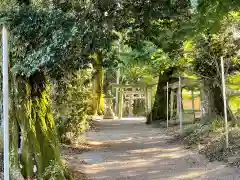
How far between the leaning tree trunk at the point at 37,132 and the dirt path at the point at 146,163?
1549 mm

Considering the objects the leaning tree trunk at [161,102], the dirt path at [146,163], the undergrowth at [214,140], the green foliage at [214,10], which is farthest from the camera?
the leaning tree trunk at [161,102]

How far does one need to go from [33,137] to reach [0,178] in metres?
1.10

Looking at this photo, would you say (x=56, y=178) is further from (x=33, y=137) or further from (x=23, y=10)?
(x=23, y=10)

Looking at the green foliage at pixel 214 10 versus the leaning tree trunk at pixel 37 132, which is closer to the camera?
the green foliage at pixel 214 10

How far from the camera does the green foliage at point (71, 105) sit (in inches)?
548

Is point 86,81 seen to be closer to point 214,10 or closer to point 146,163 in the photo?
point 146,163

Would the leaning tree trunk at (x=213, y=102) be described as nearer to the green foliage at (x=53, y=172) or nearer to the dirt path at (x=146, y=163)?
the dirt path at (x=146, y=163)

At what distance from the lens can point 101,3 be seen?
761 cm

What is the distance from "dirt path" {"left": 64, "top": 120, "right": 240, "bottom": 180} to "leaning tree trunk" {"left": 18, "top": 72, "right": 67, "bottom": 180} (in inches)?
61.0

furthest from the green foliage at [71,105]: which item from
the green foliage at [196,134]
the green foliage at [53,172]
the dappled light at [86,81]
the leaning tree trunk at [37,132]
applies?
the green foliage at [53,172]

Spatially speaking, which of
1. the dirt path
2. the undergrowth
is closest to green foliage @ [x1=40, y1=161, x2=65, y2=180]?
the dirt path

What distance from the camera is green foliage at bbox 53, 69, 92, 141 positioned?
13.9 meters

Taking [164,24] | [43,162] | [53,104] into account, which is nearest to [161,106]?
[53,104]

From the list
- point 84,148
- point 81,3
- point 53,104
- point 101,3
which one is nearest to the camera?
point 101,3
